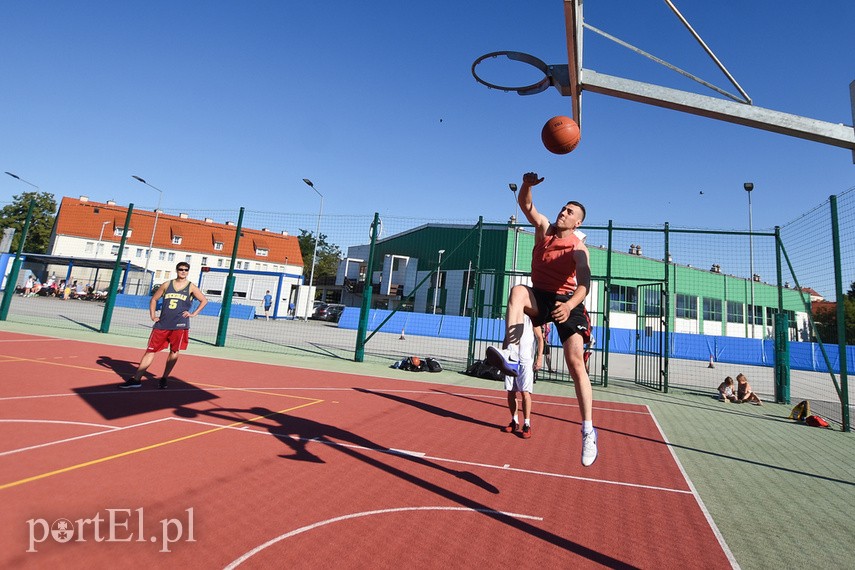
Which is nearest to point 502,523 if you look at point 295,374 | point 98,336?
point 295,374

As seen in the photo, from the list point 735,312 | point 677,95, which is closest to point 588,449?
point 677,95

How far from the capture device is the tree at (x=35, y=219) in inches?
2136

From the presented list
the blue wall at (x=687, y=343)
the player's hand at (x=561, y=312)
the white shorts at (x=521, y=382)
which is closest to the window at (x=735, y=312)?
the blue wall at (x=687, y=343)

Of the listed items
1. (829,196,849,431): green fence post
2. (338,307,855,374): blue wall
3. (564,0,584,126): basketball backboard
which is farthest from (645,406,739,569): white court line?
(338,307,855,374): blue wall

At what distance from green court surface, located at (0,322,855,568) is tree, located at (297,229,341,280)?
2478 inches

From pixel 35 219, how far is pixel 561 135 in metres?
70.6

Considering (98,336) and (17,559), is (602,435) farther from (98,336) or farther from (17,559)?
(98,336)

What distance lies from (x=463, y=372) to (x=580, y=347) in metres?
8.92

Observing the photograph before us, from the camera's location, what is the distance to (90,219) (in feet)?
157

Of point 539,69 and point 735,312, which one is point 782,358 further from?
point 735,312

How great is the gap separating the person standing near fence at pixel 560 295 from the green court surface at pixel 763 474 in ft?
3.31

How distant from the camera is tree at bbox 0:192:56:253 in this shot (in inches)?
2136

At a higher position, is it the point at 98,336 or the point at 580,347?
the point at 580,347

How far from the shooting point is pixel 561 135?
427 cm
